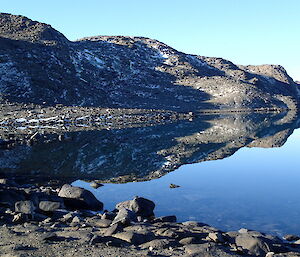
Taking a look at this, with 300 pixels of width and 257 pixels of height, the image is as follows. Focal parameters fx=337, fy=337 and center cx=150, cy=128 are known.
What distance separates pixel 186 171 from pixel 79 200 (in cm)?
1359

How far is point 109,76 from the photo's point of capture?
11494 cm

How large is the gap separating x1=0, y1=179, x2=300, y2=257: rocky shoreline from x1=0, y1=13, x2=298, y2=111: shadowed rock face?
198 ft

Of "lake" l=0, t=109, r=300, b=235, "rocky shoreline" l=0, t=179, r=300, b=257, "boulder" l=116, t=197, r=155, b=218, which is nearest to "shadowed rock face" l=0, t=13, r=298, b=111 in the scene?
"lake" l=0, t=109, r=300, b=235

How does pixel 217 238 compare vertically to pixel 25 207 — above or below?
above

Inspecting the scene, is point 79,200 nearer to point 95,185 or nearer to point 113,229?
point 95,185

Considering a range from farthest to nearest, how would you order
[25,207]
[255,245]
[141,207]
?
[141,207]
[25,207]
[255,245]

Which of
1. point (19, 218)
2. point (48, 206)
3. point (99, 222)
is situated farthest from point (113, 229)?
point (48, 206)

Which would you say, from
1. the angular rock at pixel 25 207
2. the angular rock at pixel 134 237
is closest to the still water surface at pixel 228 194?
the angular rock at pixel 25 207

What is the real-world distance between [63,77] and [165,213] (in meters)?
78.3

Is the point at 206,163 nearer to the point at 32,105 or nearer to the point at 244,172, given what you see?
the point at 244,172

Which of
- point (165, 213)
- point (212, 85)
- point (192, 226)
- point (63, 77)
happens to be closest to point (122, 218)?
point (192, 226)

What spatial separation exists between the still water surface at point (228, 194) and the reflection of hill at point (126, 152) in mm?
2469

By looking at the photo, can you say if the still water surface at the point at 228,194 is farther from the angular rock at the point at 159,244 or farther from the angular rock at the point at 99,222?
the angular rock at the point at 159,244

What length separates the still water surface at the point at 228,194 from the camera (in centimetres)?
1894
